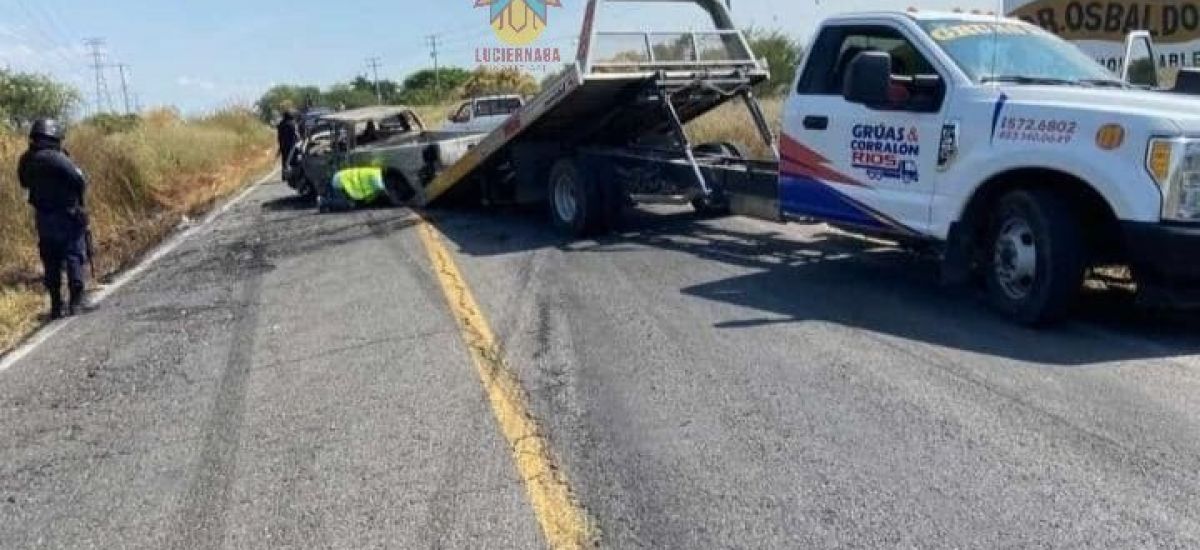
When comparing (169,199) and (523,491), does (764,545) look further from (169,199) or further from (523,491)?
(169,199)

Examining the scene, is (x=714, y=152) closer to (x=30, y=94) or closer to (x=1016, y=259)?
(x=1016, y=259)

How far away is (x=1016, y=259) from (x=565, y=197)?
5.67 m

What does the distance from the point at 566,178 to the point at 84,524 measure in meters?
7.49

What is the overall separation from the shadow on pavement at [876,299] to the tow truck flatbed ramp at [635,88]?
1071 mm

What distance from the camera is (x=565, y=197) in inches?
446

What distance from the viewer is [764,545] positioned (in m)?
3.65

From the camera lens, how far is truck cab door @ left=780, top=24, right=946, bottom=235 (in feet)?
23.0

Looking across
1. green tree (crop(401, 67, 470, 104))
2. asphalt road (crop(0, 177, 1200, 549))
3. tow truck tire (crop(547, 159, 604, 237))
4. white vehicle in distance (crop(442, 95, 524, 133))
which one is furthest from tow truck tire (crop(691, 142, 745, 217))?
green tree (crop(401, 67, 470, 104))

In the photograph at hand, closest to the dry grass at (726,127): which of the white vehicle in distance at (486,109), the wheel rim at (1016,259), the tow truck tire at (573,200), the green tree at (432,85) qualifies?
the tow truck tire at (573,200)

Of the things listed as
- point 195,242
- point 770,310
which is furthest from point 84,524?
point 195,242

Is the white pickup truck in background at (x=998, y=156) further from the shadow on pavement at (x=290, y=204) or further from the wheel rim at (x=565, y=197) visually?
the shadow on pavement at (x=290, y=204)

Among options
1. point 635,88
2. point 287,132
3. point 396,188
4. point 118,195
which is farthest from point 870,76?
point 287,132

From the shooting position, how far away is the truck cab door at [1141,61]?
8344mm
